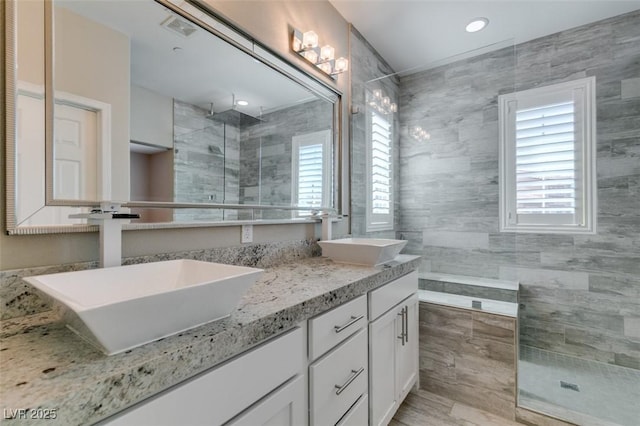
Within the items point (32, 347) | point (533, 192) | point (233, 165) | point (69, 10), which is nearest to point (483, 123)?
point (533, 192)

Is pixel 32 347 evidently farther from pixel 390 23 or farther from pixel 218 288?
pixel 390 23

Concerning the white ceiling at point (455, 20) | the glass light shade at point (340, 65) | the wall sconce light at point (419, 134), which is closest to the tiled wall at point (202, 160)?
the glass light shade at point (340, 65)

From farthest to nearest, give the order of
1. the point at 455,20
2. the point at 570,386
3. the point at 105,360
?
the point at 455,20
the point at 570,386
the point at 105,360

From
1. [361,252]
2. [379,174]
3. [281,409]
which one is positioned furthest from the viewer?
[379,174]

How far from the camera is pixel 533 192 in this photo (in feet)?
8.63

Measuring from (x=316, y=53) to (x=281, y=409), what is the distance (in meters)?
2.02

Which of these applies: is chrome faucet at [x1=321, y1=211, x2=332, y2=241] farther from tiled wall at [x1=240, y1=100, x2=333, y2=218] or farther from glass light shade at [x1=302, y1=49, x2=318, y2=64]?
glass light shade at [x1=302, y1=49, x2=318, y2=64]

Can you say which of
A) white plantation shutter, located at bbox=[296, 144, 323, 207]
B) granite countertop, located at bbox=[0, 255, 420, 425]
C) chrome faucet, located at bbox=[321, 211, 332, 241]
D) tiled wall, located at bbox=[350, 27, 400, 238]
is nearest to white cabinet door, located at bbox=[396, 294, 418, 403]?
chrome faucet, located at bbox=[321, 211, 332, 241]

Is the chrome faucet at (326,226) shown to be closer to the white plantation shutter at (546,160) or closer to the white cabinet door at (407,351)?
the white cabinet door at (407,351)

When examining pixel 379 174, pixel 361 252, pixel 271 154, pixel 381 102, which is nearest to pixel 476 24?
pixel 381 102

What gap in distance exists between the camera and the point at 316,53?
6.62 feet

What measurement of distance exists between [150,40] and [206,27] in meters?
0.28

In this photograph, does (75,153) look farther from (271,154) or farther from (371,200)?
(371,200)

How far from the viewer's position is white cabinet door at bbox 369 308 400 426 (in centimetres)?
144
